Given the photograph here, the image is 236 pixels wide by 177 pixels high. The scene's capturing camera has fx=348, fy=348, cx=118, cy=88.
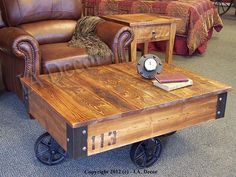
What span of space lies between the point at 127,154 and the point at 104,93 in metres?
0.45

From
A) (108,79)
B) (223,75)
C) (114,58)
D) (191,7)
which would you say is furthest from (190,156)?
(191,7)

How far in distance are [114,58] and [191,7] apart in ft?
5.56

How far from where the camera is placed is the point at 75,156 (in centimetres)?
150

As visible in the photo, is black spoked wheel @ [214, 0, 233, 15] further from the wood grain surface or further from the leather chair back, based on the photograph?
the wood grain surface

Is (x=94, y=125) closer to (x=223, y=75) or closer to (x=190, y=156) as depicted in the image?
(x=190, y=156)

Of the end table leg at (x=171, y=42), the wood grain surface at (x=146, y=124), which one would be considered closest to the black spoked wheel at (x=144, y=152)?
the wood grain surface at (x=146, y=124)

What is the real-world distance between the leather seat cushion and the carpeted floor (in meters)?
0.41

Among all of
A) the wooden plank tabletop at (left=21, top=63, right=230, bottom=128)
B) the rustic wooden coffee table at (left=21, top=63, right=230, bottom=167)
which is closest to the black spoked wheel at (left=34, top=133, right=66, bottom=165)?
the rustic wooden coffee table at (left=21, top=63, right=230, bottom=167)

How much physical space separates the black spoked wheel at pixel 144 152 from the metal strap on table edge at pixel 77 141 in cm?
41

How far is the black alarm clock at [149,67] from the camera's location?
1955 mm

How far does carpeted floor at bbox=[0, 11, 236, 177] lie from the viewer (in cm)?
184

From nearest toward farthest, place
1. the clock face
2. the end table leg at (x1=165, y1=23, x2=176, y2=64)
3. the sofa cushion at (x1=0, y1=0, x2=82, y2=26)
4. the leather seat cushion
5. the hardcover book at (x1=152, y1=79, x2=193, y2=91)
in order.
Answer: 1. the hardcover book at (x1=152, y1=79, x2=193, y2=91)
2. the clock face
3. the leather seat cushion
4. the sofa cushion at (x1=0, y1=0, x2=82, y2=26)
5. the end table leg at (x1=165, y1=23, x2=176, y2=64)

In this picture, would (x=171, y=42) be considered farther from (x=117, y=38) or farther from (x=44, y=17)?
(x=44, y=17)

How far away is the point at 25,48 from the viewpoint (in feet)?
7.49
